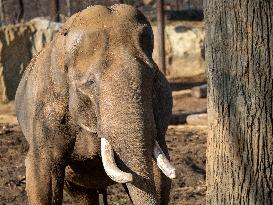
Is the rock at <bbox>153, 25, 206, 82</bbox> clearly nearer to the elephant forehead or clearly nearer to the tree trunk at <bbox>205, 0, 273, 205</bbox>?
the elephant forehead

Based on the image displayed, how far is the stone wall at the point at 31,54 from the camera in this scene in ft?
43.6

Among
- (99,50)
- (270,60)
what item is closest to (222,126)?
(270,60)

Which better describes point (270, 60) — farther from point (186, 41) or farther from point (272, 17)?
point (186, 41)

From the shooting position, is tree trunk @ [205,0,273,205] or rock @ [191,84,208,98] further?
rock @ [191,84,208,98]

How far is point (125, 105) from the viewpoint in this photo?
3.89 metres

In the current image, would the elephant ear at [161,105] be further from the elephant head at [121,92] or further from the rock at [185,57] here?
the rock at [185,57]

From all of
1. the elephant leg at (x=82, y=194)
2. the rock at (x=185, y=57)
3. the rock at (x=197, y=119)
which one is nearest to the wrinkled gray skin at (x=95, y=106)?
the elephant leg at (x=82, y=194)

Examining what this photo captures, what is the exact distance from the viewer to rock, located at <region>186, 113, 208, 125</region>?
1044cm

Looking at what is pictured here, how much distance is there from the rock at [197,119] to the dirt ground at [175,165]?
11cm

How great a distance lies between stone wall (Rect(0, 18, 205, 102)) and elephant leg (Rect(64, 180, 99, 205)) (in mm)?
7379

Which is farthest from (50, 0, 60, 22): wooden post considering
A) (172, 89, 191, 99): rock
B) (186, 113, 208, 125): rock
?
(186, 113, 208, 125): rock

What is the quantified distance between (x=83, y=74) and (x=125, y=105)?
1.78 ft

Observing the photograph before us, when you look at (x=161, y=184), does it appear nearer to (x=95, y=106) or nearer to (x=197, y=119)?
(x=95, y=106)

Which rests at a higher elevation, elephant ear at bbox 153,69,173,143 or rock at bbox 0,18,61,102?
elephant ear at bbox 153,69,173,143
